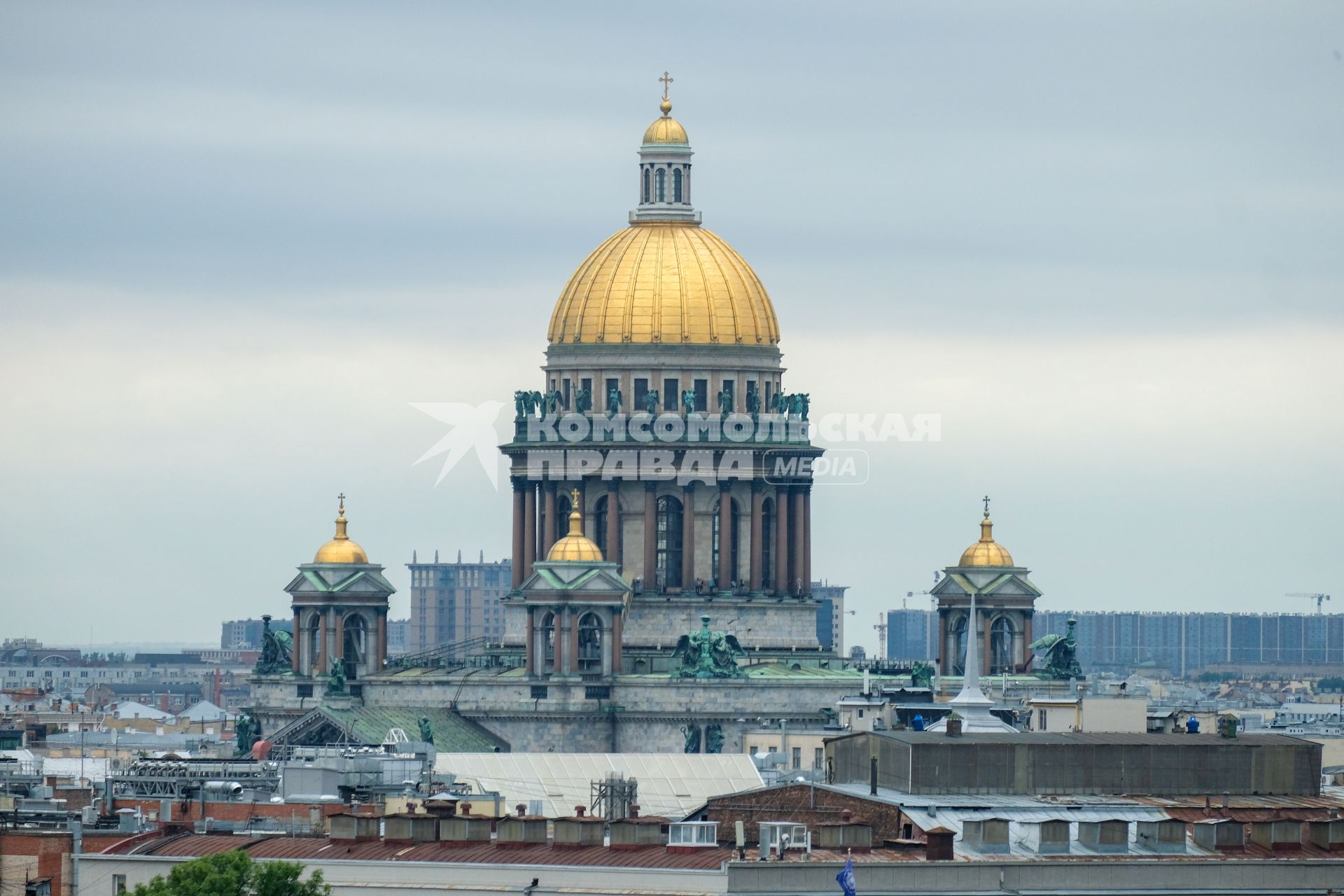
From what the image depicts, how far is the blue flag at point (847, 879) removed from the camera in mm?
111062

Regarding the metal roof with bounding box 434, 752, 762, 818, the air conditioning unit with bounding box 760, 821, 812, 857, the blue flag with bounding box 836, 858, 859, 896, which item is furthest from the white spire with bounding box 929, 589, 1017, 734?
the blue flag with bounding box 836, 858, 859, 896

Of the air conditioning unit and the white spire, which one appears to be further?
the white spire

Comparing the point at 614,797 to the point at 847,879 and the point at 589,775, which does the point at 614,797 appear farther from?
the point at 847,879

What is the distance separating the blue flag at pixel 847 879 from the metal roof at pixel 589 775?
160 feet

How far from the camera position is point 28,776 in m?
174

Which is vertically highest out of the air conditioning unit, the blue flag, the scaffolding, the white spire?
the white spire

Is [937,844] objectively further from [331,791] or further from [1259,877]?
[331,791]

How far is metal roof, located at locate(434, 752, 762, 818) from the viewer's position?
167625 millimetres

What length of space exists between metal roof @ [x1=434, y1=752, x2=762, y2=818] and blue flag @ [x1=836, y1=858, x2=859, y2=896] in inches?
1916

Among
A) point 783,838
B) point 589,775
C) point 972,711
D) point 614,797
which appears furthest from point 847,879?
point 589,775

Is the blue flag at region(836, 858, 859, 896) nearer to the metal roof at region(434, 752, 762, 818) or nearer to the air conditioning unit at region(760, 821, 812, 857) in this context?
the air conditioning unit at region(760, 821, 812, 857)

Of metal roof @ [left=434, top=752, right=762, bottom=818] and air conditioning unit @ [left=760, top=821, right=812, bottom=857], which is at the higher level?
metal roof @ [left=434, top=752, right=762, bottom=818]

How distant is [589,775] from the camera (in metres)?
175

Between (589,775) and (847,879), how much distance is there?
64135mm
